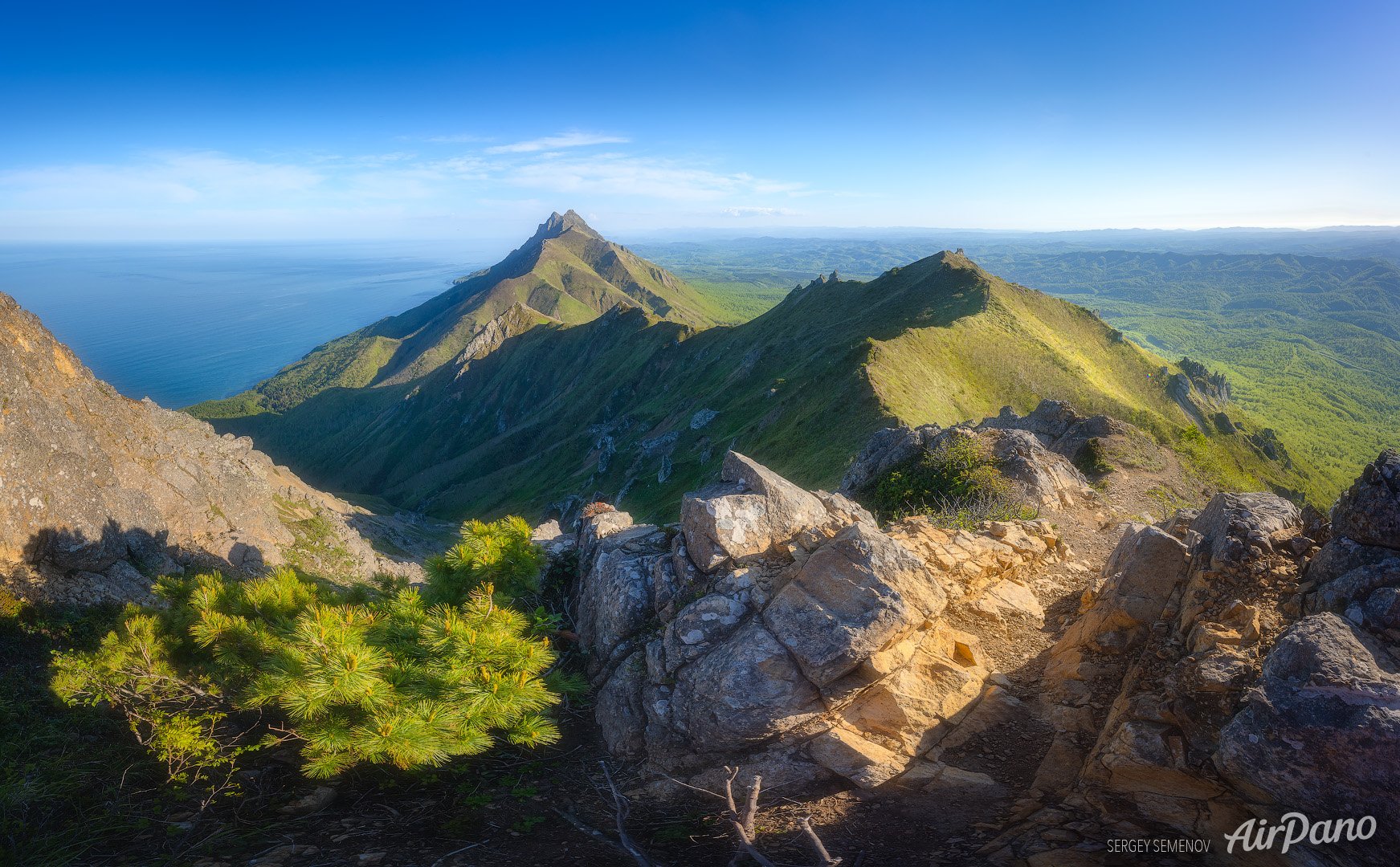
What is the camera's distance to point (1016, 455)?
20.3 meters

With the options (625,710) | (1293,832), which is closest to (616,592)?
(625,710)

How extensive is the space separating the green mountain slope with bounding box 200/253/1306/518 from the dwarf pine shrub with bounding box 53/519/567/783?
109 ft

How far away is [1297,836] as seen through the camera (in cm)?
503

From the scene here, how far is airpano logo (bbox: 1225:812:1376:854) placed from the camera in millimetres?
4777

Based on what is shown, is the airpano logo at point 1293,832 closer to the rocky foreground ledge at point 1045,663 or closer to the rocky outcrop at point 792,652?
the rocky foreground ledge at point 1045,663

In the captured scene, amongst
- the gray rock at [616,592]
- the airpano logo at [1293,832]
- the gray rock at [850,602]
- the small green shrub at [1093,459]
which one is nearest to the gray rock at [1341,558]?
the airpano logo at [1293,832]

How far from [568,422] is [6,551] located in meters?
94.7

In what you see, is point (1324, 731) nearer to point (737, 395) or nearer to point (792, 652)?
point (792, 652)

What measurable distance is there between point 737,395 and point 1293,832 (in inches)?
2993

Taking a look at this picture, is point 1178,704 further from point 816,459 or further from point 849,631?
point 816,459

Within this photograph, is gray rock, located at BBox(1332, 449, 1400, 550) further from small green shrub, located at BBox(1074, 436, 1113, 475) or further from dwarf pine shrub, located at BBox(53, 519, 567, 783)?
small green shrub, located at BBox(1074, 436, 1113, 475)

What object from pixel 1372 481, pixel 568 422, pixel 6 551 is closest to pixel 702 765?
pixel 1372 481

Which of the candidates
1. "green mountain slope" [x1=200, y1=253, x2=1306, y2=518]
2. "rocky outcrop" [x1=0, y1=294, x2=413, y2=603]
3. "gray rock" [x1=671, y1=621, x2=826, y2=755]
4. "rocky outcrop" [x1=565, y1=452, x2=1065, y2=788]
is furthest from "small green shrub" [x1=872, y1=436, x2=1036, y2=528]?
"rocky outcrop" [x1=0, y1=294, x2=413, y2=603]

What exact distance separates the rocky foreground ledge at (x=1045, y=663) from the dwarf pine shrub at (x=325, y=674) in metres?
2.63
